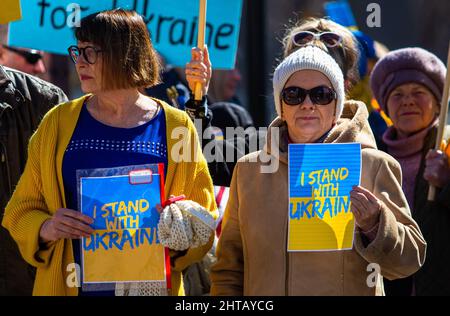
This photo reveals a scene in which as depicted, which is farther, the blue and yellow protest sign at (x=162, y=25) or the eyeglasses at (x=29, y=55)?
the eyeglasses at (x=29, y=55)

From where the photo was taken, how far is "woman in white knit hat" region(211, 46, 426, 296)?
353 cm

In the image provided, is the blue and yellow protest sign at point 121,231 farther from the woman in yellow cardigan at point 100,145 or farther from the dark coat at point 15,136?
the dark coat at point 15,136

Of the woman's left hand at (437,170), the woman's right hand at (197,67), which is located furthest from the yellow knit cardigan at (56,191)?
the woman's left hand at (437,170)

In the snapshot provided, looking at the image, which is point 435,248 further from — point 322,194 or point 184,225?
point 184,225

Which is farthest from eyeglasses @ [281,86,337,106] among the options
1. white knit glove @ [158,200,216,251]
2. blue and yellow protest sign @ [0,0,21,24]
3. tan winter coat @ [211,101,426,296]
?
blue and yellow protest sign @ [0,0,21,24]

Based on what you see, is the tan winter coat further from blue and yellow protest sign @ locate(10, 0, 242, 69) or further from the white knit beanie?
blue and yellow protest sign @ locate(10, 0, 242, 69)

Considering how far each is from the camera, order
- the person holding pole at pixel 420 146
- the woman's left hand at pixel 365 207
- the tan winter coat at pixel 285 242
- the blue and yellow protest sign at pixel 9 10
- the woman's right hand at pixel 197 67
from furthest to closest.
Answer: the person holding pole at pixel 420 146 → the blue and yellow protest sign at pixel 9 10 → the woman's right hand at pixel 197 67 → the tan winter coat at pixel 285 242 → the woman's left hand at pixel 365 207

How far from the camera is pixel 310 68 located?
12.2 ft

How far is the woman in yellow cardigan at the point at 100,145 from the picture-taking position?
367 cm

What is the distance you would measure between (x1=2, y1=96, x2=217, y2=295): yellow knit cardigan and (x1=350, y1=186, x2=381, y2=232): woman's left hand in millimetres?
567

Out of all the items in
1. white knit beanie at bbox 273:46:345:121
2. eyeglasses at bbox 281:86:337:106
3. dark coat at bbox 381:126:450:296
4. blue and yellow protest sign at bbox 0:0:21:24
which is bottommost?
dark coat at bbox 381:126:450:296

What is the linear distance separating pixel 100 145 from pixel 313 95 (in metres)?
0.79

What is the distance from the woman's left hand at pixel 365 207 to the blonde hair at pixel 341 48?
39.2 inches
